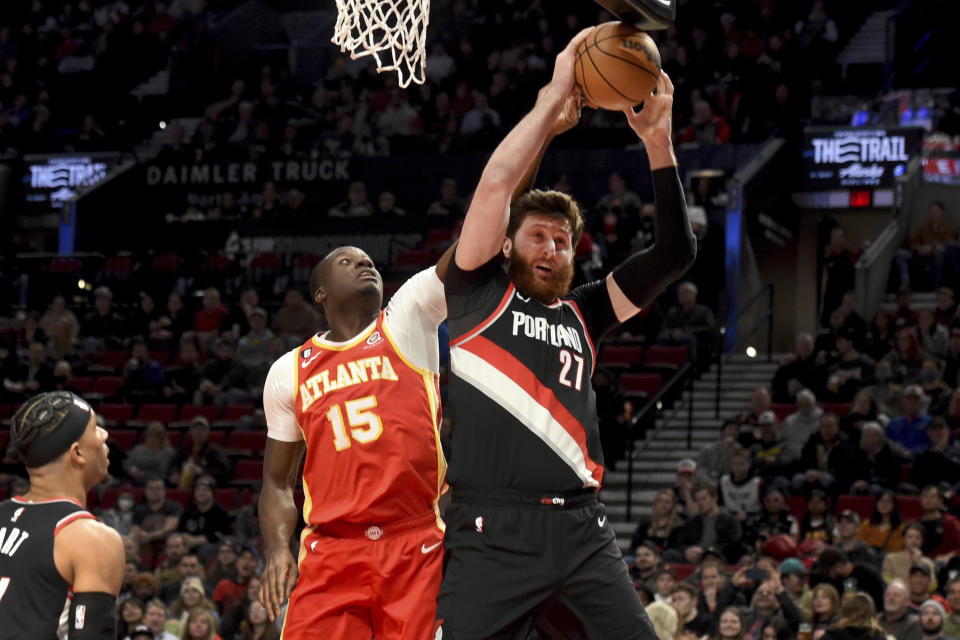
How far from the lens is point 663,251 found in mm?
5039

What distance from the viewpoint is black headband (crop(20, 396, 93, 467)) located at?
4535 mm

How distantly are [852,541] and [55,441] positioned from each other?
840 centimetres

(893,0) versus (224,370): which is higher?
(893,0)

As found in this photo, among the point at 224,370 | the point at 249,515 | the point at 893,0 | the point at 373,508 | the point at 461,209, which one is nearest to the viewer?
the point at 373,508

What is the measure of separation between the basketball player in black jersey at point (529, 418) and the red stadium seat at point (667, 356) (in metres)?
11.1

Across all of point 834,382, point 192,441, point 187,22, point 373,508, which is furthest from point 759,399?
point 187,22

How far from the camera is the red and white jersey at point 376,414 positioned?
18.2 feet

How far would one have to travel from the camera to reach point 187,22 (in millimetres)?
28453

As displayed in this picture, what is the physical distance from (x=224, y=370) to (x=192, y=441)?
5.12 ft

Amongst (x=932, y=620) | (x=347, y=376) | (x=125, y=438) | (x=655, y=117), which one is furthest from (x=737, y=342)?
(x=655, y=117)

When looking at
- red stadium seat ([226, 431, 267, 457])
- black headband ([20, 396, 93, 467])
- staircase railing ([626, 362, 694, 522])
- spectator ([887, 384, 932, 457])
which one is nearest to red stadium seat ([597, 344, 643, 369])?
staircase railing ([626, 362, 694, 522])

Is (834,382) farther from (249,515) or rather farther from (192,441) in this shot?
(192,441)

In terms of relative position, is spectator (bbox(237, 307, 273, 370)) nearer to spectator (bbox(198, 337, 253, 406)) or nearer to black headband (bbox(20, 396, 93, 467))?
spectator (bbox(198, 337, 253, 406))

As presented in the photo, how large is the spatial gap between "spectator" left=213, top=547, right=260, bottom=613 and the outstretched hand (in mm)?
8681
